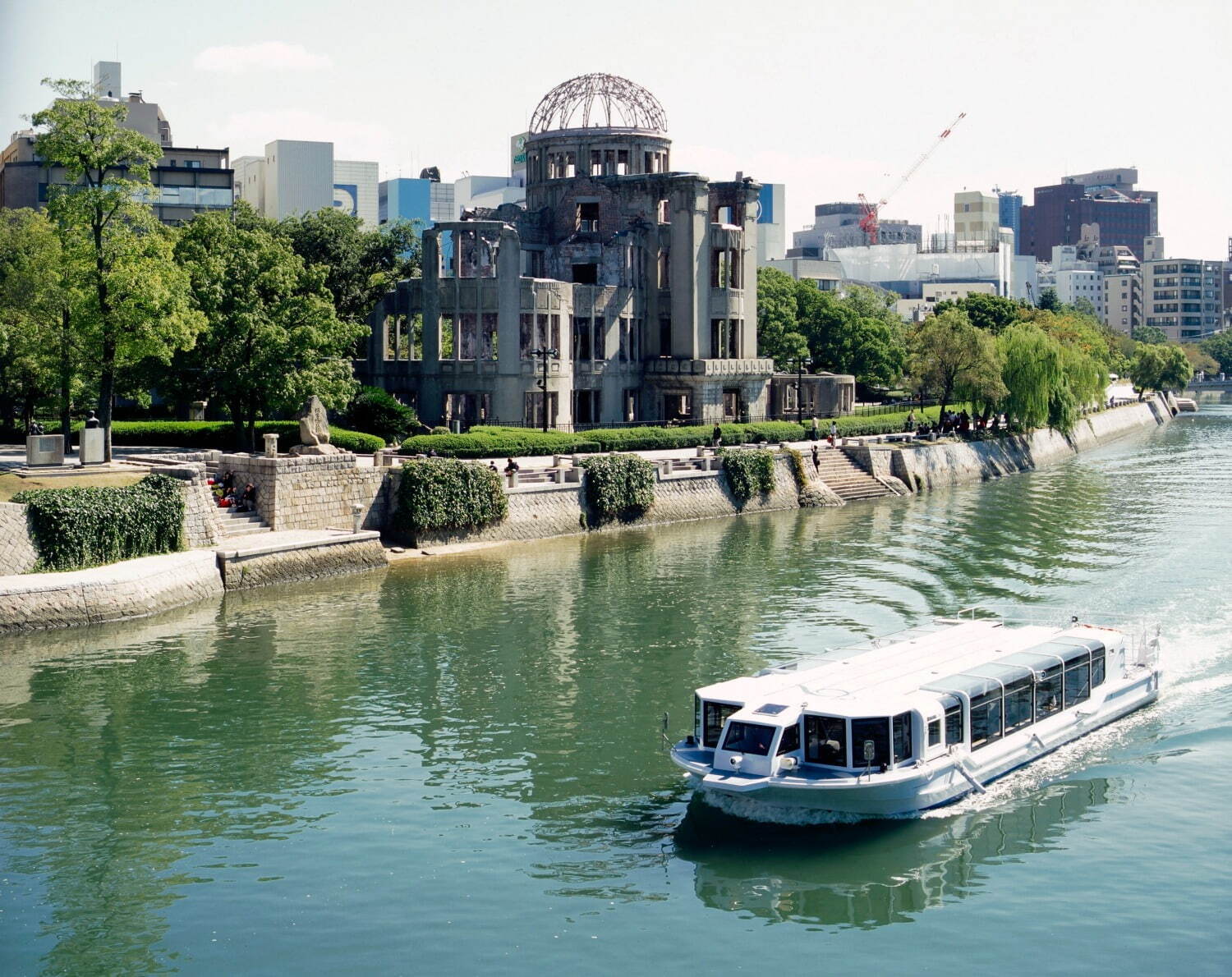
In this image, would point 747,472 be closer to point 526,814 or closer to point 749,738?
point 526,814

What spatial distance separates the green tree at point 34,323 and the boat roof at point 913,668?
37.8 meters

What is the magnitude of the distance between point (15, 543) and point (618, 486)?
27507mm

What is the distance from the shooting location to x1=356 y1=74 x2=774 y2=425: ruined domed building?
8538 centimetres

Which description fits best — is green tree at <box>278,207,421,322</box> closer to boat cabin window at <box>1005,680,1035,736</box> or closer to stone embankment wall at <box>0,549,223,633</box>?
stone embankment wall at <box>0,549,223,633</box>

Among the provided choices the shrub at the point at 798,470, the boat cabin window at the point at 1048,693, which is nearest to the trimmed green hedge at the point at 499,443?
the shrub at the point at 798,470

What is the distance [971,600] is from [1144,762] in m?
16.4

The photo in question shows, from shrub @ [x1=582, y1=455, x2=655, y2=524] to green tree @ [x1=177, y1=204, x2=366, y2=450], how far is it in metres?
11.7

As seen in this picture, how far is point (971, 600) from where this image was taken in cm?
4709

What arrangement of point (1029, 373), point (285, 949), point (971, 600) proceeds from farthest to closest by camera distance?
point (1029, 373), point (971, 600), point (285, 949)

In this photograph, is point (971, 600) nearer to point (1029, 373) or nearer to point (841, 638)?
point (841, 638)

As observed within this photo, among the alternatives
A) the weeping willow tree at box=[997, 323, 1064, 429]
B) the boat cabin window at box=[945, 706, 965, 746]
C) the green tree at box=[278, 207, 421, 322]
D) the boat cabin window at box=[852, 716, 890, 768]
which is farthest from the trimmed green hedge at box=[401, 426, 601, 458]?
the boat cabin window at box=[852, 716, 890, 768]

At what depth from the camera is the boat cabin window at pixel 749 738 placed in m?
26.6

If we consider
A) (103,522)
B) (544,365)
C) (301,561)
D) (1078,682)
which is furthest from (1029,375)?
(1078,682)

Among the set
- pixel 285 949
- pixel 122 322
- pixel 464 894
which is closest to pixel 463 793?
pixel 464 894
